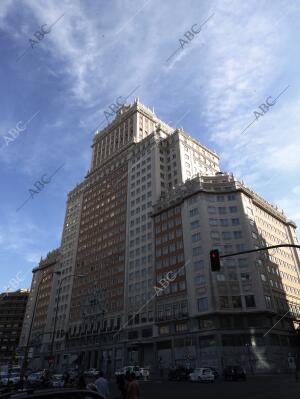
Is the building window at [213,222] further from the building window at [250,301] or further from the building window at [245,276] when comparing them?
the building window at [250,301]

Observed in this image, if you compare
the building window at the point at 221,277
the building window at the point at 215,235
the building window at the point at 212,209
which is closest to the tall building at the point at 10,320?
the building window at the point at 221,277

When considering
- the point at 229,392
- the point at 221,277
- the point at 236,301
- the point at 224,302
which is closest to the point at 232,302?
the point at 236,301

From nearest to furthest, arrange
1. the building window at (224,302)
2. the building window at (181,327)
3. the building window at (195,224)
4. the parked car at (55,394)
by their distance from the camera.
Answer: the parked car at (55,394) < the building window at (224,302) < the building window at (181,327) < the building window at (195,224)

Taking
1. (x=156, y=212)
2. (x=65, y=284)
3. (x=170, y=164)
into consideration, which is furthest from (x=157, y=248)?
(x=65, y=284)

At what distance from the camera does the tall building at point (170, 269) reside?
5612 centimetres

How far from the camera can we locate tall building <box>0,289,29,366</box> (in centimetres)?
12331

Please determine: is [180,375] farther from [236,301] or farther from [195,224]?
[195,224]

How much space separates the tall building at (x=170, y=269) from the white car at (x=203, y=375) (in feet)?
56.3

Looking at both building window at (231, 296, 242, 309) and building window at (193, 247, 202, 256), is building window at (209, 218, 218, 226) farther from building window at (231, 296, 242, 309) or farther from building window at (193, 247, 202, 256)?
building window at (231, 296, 242, 309)

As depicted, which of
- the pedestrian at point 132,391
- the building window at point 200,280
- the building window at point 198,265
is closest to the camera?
the pedestrian at point 132,391

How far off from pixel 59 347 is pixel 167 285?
4420 cm

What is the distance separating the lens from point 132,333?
69.5 meters

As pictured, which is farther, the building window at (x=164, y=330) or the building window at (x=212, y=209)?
the building window at (x=212, y=209)

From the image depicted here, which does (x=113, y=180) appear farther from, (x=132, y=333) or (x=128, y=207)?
(x=132, y=333)
